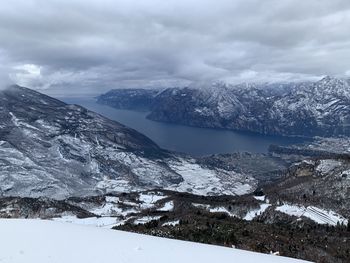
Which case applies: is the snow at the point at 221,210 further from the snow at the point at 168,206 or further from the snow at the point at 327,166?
the snow at the point at 327,166

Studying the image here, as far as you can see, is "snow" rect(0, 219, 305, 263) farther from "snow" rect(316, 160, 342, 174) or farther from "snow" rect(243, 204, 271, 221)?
"snow" rect(316, 160, 342, 174)

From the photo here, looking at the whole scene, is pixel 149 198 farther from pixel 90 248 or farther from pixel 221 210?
pixel 90 248

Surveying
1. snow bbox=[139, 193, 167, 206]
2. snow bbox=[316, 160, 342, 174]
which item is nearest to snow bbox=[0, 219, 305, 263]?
snow bbox=[139, 193, 167, 206]

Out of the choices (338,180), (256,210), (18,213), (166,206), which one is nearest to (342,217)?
(256,210)

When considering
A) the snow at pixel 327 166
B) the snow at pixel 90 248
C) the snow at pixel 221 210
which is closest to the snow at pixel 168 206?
the snow at pixel 221 210

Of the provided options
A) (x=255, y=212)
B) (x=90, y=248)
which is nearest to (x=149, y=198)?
(x=255, y=212)
